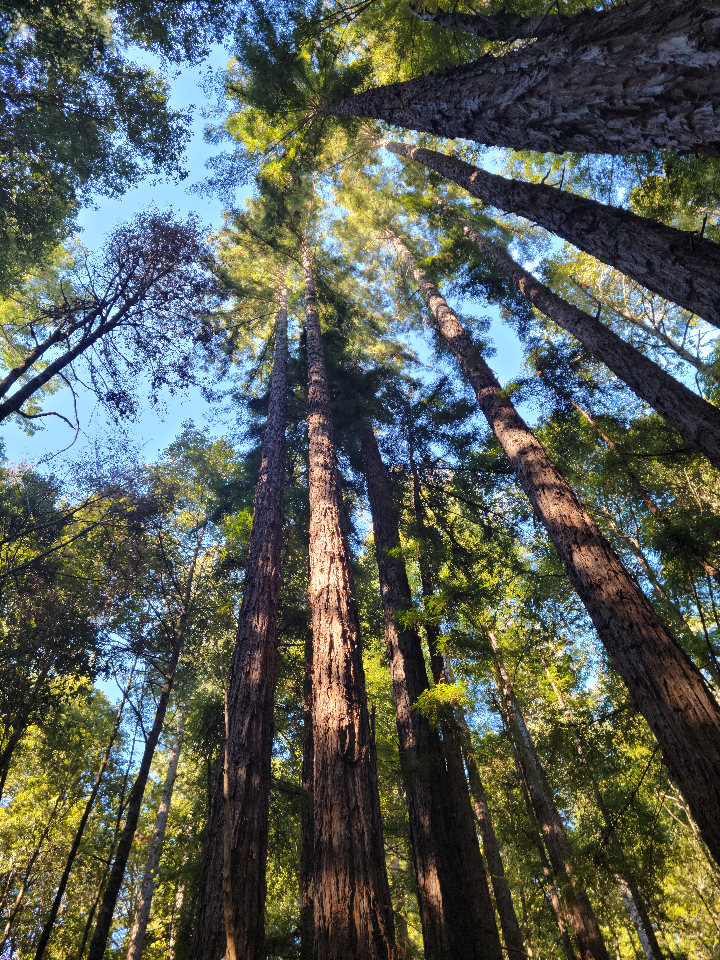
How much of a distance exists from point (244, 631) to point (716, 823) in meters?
4.79

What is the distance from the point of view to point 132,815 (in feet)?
21.3

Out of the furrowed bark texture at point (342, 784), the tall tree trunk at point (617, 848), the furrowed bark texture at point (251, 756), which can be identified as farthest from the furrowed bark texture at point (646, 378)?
the furrowed bark texture at point (251, 756)

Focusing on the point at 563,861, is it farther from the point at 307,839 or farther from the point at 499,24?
the point at 499,24

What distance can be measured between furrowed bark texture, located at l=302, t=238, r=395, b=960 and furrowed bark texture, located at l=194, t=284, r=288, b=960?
850 mm

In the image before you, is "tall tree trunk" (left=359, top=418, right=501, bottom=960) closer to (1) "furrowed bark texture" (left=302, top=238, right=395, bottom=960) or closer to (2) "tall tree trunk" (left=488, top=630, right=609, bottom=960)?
(2) "tall tree trunk" (left=488, top=630, right=609, bottom=960)

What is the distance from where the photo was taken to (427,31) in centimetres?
837

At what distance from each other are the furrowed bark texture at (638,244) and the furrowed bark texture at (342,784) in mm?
4218

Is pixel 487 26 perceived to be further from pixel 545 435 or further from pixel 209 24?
pixel 545 435

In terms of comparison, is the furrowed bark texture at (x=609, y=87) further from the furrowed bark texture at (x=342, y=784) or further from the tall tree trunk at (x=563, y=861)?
the tall tree trunk at (x=563, y=861)

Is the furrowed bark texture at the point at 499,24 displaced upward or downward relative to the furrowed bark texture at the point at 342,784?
upward

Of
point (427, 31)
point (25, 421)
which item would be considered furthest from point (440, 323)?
point (25, 421)

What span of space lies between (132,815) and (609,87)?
396 inches

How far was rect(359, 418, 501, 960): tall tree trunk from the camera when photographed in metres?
4.77

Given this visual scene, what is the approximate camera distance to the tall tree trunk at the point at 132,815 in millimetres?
5609
